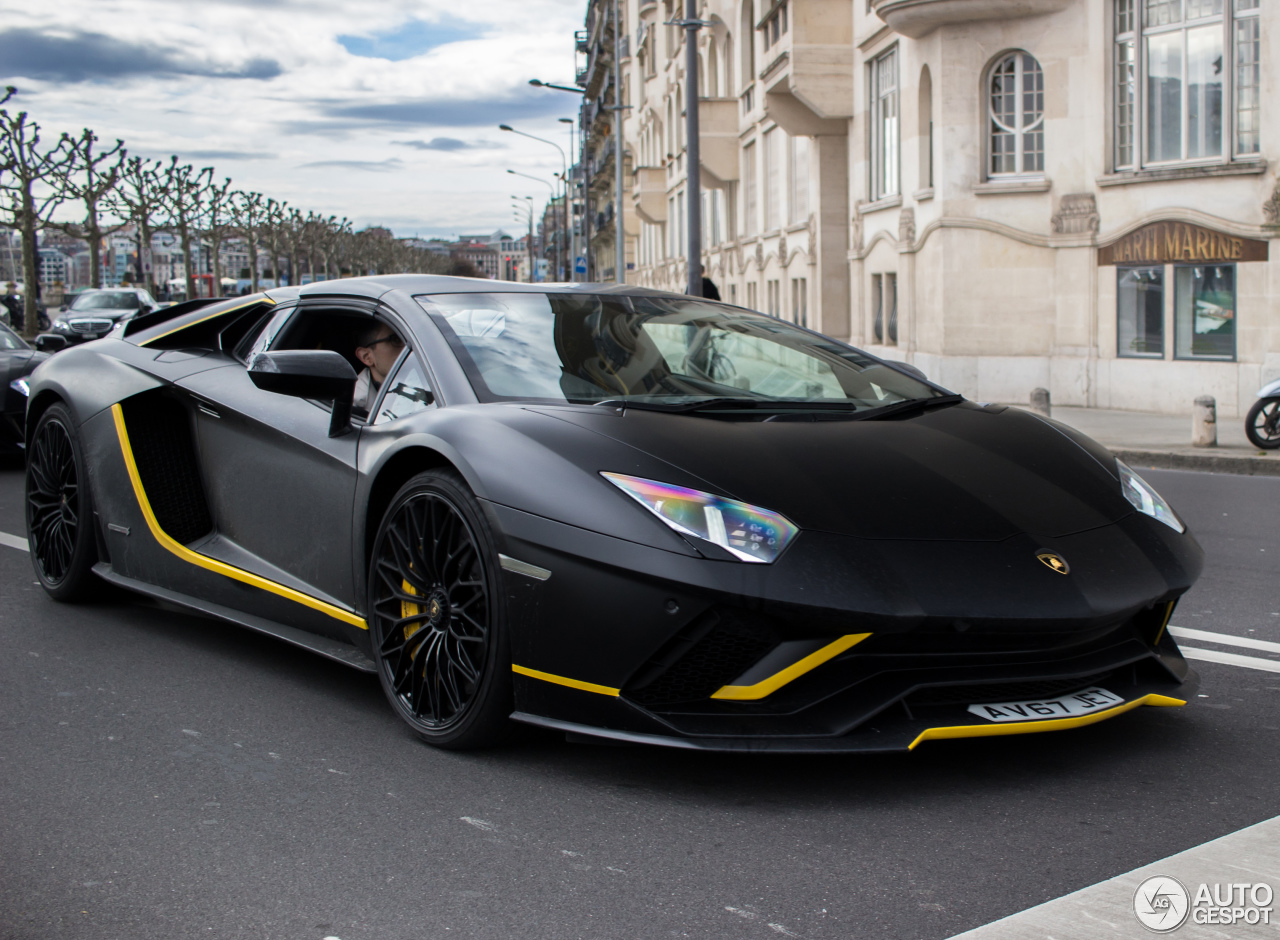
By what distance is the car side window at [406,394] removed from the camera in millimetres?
4070

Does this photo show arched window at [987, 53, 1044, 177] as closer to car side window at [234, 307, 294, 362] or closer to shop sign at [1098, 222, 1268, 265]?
shop sign at [1098, 222, 1268, 265]

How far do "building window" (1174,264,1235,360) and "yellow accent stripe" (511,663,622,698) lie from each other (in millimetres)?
Answer: 14433

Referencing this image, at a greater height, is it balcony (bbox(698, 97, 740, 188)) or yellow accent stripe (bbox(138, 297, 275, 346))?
balcony (bbox(698, 97, 740, 188))

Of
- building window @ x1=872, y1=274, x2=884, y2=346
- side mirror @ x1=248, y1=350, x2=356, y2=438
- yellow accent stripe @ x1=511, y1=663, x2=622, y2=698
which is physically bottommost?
yellow accent stripe @ x1=511, y1=663, x2=622, y2=698

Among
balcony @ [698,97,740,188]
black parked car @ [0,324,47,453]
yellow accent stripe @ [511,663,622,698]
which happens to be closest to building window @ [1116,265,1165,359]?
black parked car @ [0,324,47,453]

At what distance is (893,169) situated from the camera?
74.0 ft

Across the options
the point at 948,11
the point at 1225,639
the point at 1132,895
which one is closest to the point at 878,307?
the point at 948,11

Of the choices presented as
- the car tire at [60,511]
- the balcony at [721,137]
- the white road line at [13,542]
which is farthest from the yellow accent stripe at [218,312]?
the balcony at [721,137]

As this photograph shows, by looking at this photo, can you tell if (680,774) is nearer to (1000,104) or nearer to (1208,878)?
(1208,878)

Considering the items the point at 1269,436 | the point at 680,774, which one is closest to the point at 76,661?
the point at 680,774

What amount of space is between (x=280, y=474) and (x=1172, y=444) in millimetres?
9883

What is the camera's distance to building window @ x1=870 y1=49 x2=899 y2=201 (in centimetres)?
2248

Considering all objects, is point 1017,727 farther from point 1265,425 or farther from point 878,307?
point 878,307

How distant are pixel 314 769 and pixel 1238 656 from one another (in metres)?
3.06
